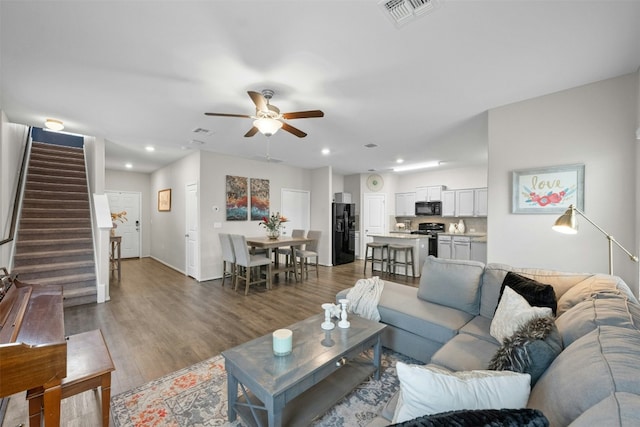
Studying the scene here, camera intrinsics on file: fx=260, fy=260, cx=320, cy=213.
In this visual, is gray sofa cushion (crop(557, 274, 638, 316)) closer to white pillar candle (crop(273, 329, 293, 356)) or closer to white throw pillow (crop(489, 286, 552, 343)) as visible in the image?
white throw pillow (crop(489, 286, 552, 343))

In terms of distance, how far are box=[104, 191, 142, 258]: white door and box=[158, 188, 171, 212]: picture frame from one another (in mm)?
1074

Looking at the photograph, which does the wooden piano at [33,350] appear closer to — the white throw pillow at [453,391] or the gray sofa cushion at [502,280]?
the white throw pillow at [453,391]

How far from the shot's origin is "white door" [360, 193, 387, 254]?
7766mm

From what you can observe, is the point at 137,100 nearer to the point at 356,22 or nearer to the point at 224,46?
the point at 224,46

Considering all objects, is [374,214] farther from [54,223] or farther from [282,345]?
[54,223]

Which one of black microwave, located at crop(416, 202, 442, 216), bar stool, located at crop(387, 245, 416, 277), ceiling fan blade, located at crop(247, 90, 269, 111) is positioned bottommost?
bar stool, located at crop(387, 245, 416, 277)

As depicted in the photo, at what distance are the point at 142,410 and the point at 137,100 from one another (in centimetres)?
297

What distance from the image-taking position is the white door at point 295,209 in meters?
6.75

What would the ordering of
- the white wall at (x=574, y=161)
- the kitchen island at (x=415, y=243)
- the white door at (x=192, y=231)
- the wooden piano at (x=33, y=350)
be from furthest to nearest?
the kitchen island at (x=415, y=243)
the white door at (x=192, y=231)
the white wall at (x=574, y=161)
the wooden piano at (x=33, y=350)

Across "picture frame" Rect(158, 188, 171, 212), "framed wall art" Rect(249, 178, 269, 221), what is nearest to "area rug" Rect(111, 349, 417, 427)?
"framed wall art" Rect(249, 178, 269, 221)

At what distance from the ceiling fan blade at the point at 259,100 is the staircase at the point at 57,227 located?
3.89m

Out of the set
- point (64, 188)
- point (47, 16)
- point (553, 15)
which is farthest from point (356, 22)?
point (64, 188)

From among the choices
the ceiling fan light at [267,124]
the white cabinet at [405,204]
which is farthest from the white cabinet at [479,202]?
the ceiling fan light at [267,124]

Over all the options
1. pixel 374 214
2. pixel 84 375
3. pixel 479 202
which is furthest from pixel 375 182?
pixel 84 375
